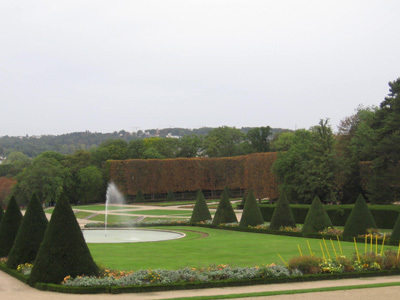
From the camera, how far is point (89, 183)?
77562 millimetres

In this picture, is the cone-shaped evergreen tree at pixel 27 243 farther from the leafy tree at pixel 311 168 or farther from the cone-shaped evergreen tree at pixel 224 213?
the leafy tree at pixel 311 168

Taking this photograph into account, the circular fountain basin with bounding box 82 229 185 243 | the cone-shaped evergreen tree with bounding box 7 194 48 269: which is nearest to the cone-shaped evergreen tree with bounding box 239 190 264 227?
the circular fountain basin with bounding box 82 229 185 243

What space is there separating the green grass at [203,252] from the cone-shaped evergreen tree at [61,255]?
3558 millimetres

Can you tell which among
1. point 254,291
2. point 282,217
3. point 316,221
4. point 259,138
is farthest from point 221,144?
point 254,291

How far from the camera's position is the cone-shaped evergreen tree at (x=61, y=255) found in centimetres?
1448

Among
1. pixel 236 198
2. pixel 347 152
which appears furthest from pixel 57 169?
pixel 347 152

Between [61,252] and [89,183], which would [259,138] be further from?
[61,252]

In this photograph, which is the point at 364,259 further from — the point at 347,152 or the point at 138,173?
the point at 138,173

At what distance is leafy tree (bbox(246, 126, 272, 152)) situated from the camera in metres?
97.7

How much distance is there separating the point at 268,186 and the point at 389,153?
→ 25.5m

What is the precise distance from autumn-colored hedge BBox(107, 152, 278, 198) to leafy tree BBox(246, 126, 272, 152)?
18346 millimetres

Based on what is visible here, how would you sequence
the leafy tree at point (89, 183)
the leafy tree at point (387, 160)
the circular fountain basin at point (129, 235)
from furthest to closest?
the leafy tree at point (89, 183) < the leafy tree at point (387, 160) < the circular fountain basin at point (129, 235)

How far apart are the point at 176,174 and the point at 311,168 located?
35.1 metres

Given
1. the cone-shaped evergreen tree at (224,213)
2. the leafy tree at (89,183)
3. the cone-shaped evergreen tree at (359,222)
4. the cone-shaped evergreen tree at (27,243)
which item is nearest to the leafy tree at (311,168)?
the cone-shaped evergreen tree at (224,213)
